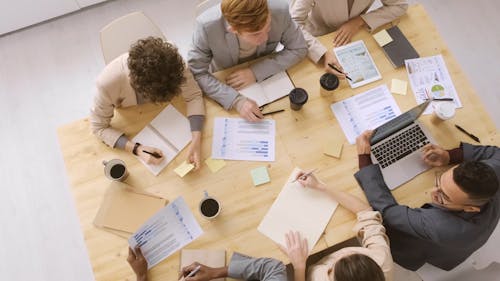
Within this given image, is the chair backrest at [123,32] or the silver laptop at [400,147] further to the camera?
the chair backrest at [123,32]

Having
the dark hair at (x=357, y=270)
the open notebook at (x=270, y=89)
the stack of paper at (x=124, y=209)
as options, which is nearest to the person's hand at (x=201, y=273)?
the stack of paper at (x=124, y=209)

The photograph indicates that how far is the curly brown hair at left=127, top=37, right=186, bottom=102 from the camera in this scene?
4.98 feet

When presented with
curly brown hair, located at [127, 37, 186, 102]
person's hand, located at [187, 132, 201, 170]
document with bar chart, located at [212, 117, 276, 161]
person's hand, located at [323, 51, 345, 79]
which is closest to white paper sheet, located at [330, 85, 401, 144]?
person's hand, located at [323, 51, 345, 79]

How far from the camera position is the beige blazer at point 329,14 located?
1955 millimetres

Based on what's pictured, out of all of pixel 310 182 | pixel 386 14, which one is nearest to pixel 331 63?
pixel 386 14

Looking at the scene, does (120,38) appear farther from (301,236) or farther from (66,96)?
(301,236)

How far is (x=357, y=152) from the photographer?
1.76 m

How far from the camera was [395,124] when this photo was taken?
1738mm

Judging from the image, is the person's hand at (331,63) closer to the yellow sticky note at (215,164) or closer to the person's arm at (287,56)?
the person's arm at (287,56)

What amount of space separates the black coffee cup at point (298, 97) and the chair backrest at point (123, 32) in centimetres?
83

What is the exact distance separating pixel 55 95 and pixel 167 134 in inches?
58.4

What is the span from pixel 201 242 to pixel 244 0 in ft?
3.41

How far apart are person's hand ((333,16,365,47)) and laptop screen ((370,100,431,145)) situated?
0.52m

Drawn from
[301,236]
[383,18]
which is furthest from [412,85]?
[301,236]
